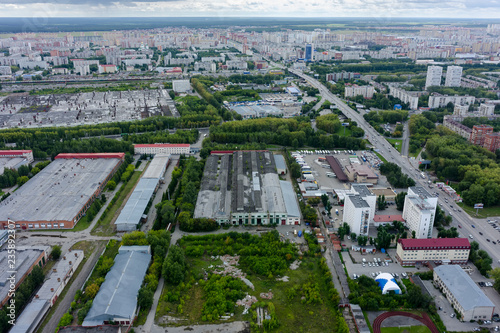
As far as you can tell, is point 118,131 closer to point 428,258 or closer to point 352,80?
point 428,258

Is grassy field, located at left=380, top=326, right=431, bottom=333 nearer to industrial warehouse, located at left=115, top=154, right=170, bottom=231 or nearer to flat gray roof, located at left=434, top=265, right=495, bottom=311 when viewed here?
flat gray roof, located at left=434, top=265, right=495, bottom=311

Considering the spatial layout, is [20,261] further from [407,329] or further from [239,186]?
[407,329]

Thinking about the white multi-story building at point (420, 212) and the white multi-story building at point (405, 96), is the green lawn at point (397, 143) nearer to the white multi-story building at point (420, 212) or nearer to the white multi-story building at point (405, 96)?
the white multi-story building at point (405, 96)

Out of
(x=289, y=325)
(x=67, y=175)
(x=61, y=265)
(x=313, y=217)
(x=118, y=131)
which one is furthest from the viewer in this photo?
(x=118, y=131)

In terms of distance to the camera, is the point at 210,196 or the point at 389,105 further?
the point at 389,105

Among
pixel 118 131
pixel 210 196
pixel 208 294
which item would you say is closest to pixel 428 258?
pixel 208 294

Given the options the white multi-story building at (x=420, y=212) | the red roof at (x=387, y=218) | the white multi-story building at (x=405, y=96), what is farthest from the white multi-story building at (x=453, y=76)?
the red roof at (x=387, y=218)

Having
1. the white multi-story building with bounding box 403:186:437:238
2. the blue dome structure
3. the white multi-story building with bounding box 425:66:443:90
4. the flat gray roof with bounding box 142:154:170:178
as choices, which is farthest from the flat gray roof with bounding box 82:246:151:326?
the white multi-story building with bounding box 425:66:443:90
